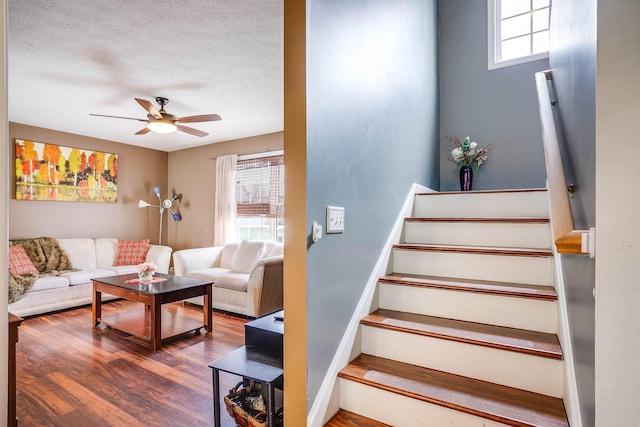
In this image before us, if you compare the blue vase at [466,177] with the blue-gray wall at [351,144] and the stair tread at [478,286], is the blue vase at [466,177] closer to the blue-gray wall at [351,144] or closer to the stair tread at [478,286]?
the blue-gray wall at [351,144]

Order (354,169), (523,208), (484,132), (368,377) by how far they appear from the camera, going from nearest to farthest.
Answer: (368,377) → (354,169) → (523,208) → (484,132)

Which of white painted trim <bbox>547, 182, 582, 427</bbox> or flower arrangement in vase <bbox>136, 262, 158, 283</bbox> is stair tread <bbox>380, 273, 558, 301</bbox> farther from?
flower arrangement in vase <bbox>136, 262, 158, 283</bbox>

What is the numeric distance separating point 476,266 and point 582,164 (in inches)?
38.0

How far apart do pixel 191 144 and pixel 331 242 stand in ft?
17.2

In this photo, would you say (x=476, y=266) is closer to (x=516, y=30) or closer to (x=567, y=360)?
(x=567, y=360)

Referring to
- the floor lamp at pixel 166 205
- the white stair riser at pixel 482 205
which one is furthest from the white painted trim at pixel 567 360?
the floor lamp at pixel 166 205

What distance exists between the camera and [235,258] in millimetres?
4859

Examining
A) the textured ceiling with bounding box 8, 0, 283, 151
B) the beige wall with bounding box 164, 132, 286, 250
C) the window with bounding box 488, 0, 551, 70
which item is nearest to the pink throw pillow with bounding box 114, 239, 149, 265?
the beige wall with bounding box 164, 132, 286, 250

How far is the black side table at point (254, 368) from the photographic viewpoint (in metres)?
1.51

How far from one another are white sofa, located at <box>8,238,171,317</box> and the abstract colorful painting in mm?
742

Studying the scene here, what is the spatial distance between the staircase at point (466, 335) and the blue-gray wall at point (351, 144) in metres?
0.24

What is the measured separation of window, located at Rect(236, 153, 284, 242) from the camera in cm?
518

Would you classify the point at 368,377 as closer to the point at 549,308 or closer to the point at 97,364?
the point at 549,308

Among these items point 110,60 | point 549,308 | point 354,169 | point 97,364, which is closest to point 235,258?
point 97,364
